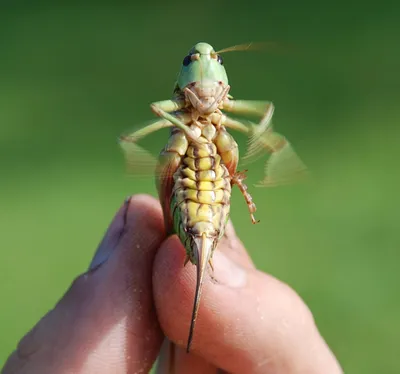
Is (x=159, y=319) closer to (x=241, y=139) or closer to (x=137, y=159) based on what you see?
(x=137, y=159)

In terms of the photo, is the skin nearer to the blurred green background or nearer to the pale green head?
the pale green head

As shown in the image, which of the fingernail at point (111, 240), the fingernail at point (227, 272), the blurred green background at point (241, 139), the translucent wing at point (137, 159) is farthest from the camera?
the blurred green background at point (241, 139)

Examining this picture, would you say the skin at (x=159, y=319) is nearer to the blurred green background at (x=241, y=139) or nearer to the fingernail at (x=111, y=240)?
the fingernail at (x=111, y=240)

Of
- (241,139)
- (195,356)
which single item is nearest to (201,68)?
(195,356)

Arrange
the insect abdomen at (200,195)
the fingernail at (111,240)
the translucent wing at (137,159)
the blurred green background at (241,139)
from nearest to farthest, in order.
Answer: the insect abdomen at (200,195)
the translucent wing at (137,159)
the fingernail at (111,240)
the blurred green background at (241,139)

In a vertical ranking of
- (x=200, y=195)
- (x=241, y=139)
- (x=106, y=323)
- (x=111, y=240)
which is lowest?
(x=241, y=139)

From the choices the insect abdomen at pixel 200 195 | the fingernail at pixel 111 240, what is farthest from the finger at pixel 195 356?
the insect abdomen at pixel 200 195

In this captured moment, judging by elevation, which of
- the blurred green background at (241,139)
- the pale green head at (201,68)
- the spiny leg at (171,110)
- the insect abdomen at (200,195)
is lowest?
the blurred green background at (241,139)

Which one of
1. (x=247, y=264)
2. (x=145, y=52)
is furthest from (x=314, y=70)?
(x=247, y=264)
